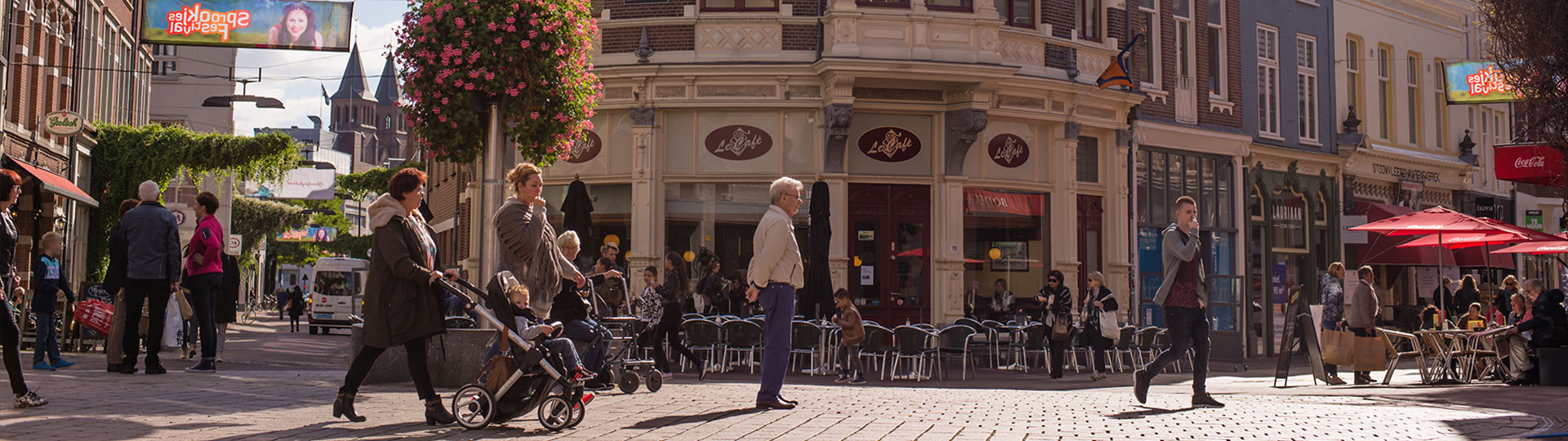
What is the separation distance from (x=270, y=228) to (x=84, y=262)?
1574 inches

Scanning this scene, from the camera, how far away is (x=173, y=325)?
15109 mm

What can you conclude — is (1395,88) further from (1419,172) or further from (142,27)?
(142,27)

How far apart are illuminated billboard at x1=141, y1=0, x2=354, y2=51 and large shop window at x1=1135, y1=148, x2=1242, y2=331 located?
43.5ft

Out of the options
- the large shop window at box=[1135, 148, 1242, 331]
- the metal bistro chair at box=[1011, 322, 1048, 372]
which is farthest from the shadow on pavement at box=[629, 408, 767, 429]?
the large shop window at box=[1135, 148, 1242, 331]

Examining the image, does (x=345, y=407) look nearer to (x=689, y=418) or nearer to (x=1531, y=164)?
(x=689, y=418)

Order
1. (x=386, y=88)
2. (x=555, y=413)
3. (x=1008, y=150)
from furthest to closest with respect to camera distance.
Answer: (x=386, y=88) < (x=1008, y=150) < (x=555, y=413)

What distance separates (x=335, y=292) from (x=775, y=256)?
99.3 ft

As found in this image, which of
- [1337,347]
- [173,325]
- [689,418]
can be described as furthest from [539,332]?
[1337,347]

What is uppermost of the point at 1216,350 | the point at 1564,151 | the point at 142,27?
the point at 142,27

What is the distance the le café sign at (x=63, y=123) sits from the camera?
2412cm

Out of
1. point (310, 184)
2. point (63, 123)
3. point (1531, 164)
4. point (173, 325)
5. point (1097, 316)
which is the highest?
point (310, 184)

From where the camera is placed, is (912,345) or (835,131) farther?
(835,131)

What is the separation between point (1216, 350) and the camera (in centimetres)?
A: 2205

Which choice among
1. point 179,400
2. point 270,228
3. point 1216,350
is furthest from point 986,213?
point 270,228
